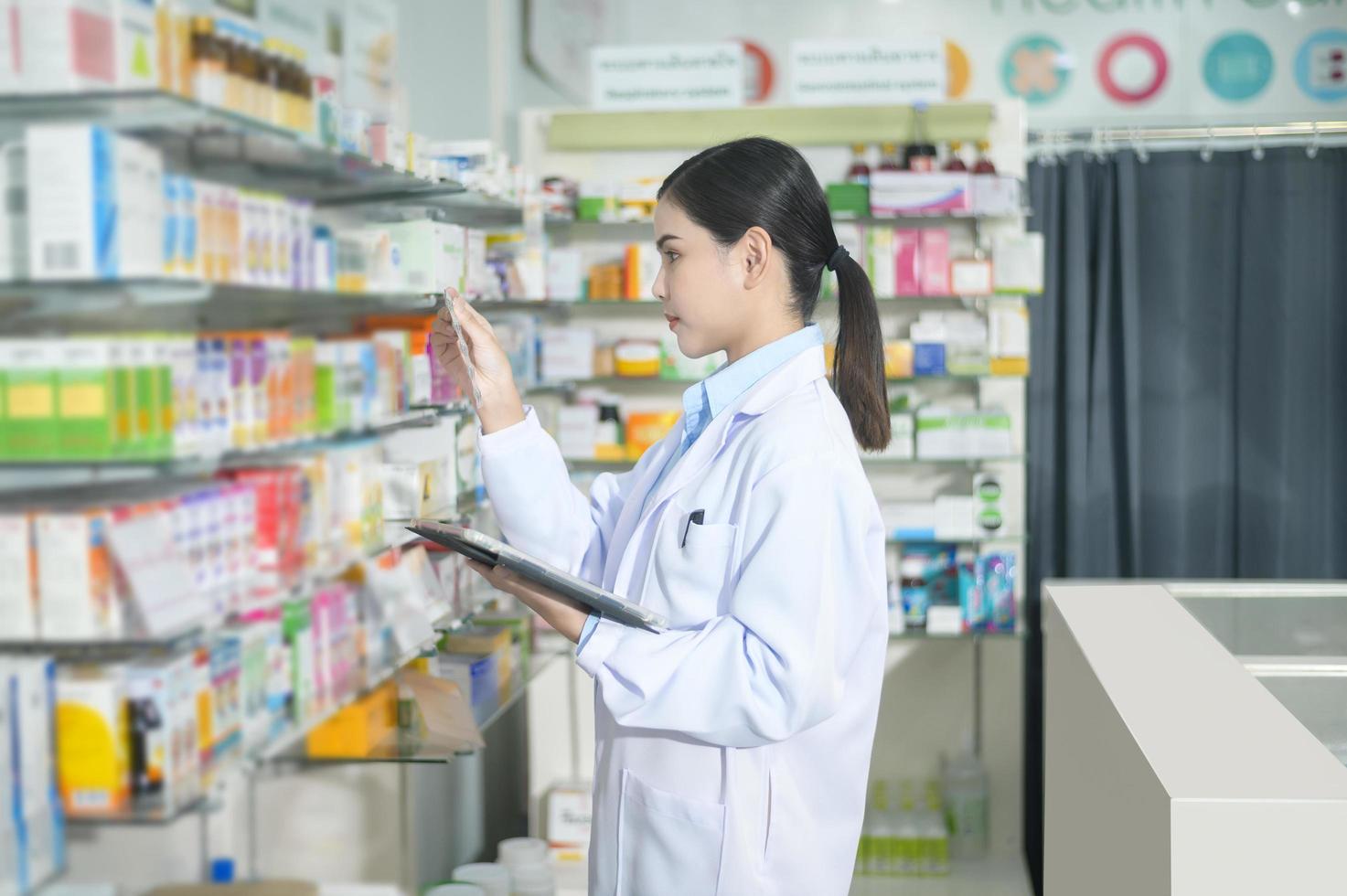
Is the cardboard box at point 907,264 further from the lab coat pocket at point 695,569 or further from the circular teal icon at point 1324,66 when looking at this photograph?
the lab coat pocket at point 695,569

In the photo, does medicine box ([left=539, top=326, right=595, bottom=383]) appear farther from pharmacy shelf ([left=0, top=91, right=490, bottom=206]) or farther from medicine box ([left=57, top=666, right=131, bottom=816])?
medicine box ([left=57, top=666, right=131, bottom=816])

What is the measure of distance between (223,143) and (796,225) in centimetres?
77

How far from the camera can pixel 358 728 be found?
90.5 inches

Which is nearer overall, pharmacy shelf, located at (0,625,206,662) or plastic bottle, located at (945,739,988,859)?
pharmacy shelf, located at (0,625,206,662)

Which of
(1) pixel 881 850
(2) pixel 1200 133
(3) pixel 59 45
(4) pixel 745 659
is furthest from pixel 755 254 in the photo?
(2) pixel 1200 133

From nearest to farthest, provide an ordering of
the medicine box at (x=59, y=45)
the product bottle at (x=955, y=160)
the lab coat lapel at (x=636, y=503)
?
the medicine box at (x=59, y=45), the lab coat lapel at (x=636, y=503), the product bottle at (x=955, y=160)

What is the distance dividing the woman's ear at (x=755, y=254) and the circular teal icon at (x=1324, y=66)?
17.9 feet

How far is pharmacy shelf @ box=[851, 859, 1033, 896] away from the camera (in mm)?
4402

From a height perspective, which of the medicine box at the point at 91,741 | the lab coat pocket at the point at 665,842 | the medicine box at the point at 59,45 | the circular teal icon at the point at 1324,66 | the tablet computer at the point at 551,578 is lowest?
the lab coat pocket at the point at 665,842

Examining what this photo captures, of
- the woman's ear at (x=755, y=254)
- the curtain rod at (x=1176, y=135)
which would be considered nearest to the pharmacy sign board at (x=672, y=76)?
the curtain rod at (x=1176, y=135)

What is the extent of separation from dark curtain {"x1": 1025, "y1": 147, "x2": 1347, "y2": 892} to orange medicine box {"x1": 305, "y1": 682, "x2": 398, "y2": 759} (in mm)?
3171

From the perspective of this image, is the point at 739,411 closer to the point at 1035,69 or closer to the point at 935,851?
the point at 935,851

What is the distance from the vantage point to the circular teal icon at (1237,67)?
6.29 meters

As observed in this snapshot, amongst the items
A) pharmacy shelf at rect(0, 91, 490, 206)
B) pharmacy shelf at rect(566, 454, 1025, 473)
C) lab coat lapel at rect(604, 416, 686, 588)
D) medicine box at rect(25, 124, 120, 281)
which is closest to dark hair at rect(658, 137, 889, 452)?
lab coat lapel at rect(604, 416, 686, 588)
